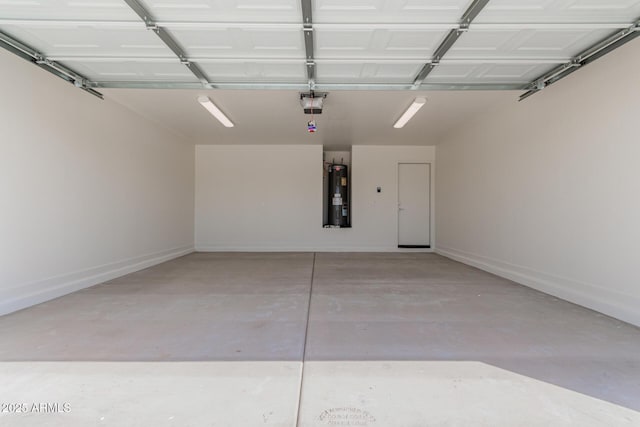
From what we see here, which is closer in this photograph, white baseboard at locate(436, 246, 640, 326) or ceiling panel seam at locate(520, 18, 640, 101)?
ceiling panel seam at locate(520, 18, 640, 101)

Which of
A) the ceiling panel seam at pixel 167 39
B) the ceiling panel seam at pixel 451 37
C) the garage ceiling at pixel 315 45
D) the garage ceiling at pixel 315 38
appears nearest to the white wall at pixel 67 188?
the garage ceiling at pixel 315 45

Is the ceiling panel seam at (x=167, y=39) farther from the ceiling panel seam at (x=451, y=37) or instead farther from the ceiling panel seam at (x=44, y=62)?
the ceiling panel seam at (x=451, y=37)

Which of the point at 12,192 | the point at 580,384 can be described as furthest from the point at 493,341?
the point at 12,192

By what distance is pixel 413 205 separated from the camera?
7.43m

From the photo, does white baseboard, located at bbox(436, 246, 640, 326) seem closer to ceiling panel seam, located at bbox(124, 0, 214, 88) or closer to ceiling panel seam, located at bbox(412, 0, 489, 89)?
ceiling panel seam, located at bbox(412, 0, 489, 89)

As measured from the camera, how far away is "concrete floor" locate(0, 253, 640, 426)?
144 cm

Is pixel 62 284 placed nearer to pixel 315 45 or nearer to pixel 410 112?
pixel 315 45

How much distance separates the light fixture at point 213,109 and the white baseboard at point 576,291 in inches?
201

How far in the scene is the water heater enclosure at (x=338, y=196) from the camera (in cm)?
743

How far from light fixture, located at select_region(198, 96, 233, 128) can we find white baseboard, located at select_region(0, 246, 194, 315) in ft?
9.15

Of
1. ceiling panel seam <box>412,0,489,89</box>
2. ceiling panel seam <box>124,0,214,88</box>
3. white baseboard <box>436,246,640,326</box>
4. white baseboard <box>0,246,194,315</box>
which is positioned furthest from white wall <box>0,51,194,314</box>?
white baseboard <box>436,246,640,326</box>

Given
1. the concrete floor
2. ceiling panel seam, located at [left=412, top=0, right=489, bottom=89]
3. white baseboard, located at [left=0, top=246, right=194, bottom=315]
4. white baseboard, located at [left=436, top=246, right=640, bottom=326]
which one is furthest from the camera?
white baseboard, located at [left=0, top=246, right=194, bottom=315]

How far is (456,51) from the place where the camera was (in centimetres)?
282

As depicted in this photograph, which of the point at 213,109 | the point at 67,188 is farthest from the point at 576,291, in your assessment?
the point at 67,188
